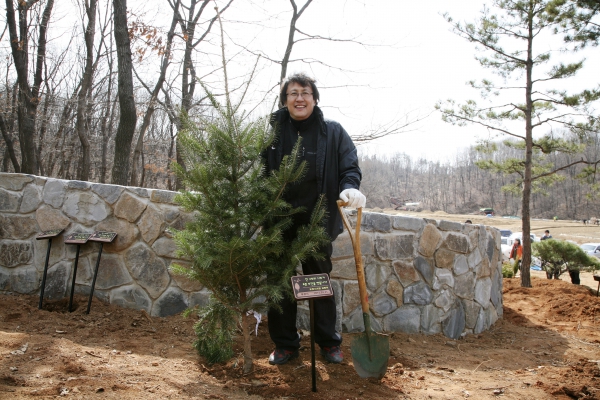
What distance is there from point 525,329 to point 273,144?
396 centimetres

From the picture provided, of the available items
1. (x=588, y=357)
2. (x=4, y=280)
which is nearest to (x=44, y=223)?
(x=4, y=280)

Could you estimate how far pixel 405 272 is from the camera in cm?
394

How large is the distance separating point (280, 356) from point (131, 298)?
1582mm

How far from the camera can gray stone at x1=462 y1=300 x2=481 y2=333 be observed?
14.3ft

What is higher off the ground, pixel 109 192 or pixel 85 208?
pixel 109 192

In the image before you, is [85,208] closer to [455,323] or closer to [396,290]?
[396,290]

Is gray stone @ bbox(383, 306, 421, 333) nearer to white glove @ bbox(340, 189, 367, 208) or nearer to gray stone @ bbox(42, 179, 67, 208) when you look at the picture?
white glove @ bbox(340, 189, 367, 208)

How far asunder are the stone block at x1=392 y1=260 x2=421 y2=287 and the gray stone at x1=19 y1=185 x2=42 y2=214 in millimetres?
3308

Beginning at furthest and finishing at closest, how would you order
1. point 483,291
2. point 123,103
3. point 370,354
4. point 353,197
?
point 123,103 < point 483,291 < point 370,354 < point 353,197

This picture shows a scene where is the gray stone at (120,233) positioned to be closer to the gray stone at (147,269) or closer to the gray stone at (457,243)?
the gray stone at (147,269)

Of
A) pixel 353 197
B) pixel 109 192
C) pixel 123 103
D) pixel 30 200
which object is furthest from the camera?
pixel 123 103

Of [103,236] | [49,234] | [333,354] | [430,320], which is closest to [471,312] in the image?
[430,320]

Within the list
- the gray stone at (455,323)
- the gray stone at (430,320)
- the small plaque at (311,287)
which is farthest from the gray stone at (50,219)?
the gray stone at (455,323)

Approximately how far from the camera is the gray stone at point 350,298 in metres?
3.69
